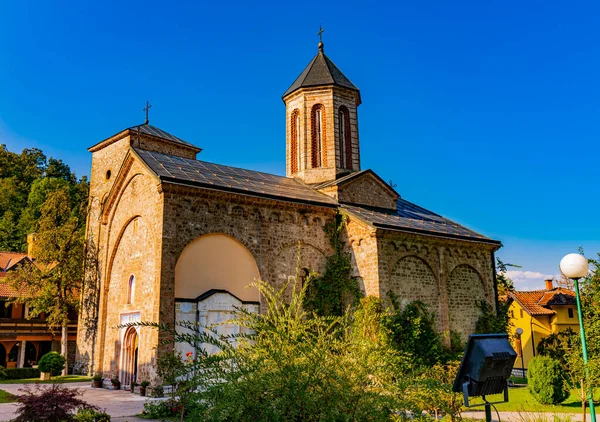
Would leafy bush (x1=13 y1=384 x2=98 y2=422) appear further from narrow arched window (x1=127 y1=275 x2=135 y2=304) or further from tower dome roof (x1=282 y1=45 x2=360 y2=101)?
tower dome roof (x1=282 y1=45 x2=360 y2=101)

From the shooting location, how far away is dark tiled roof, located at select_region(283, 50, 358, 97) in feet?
75.5

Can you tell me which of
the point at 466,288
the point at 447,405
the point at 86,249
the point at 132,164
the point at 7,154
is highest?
the point at 7,154

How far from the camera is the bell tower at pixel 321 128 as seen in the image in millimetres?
22375

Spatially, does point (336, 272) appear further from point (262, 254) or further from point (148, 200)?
point (148, 200)

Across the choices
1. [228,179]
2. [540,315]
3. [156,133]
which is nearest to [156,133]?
[156,133]

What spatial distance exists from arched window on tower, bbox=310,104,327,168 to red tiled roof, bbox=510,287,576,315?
1957 centimetres

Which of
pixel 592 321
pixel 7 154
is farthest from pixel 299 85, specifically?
pixel 7 154

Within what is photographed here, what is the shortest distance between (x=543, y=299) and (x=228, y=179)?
27299 mm

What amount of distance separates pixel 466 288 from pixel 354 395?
16239 mm

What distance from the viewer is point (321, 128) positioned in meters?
22.7

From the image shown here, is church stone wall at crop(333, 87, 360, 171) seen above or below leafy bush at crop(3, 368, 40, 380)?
above

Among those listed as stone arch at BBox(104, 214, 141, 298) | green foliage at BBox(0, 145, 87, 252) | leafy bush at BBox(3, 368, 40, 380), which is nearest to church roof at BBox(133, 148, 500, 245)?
stone arch at BBox(104, 214, 141, 298)

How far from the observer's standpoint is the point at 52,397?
28.1 feet

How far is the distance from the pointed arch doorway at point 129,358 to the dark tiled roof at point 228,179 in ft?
17.9
